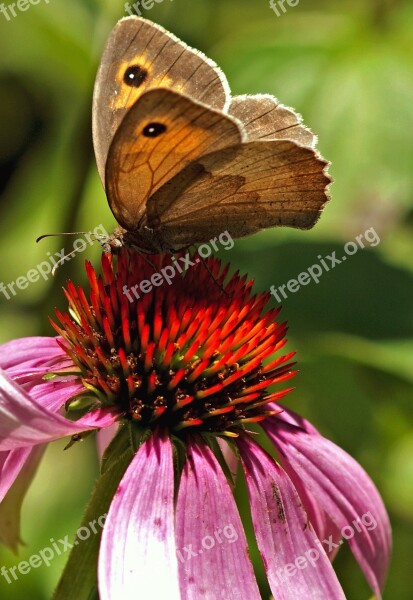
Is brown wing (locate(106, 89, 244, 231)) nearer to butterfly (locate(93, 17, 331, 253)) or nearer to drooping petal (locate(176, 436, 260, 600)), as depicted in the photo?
butterfly (locate(93, 17, 331, 253))

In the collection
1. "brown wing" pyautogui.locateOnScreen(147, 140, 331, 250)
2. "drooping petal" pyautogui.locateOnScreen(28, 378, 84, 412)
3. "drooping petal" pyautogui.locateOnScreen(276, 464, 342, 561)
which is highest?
"brown wing" pyautogui.locateOnScreen(147, 140, 331, 250)

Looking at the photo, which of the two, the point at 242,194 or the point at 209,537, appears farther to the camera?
the point at 242,194

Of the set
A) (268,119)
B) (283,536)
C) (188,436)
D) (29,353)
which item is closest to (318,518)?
(283,536)

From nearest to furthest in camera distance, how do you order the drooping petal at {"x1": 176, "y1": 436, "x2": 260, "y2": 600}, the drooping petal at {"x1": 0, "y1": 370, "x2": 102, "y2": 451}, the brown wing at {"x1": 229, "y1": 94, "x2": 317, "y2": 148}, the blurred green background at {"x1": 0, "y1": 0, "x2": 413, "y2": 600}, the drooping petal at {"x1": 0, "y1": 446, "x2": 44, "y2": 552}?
the drooping petal at {"x1": 0, "y1": 370, "x2": 102, "y2": 451} → the drooping petal at {"x1": 176, "y1": 436, "x2": 260, "y2": 600} → the brown wing at {"x1": 229, "y1": 94, "x2": 317, "y2": 148} → the drooping petal at {"x1": 0, "y1": 446, "x2": 44, "y2": 552} → the blurred green background at {"x1": 0, "y1": 0, "x2": 413, "y2": 600}

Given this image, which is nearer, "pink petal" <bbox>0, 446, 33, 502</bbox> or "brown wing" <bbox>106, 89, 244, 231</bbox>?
"brown wing" <bbox>106, 89, 244, 231</bbox>

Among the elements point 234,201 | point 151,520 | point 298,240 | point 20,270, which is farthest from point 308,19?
point 151,520

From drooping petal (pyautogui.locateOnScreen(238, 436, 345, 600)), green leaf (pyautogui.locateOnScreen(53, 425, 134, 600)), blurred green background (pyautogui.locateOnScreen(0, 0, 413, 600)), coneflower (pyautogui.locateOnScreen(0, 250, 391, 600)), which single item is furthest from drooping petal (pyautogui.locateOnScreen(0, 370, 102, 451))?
blurred green background (pyautogui.locateOnScreen(0, 0, 413, 600))

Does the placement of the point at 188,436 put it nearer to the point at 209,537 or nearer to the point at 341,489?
the point at 209,537

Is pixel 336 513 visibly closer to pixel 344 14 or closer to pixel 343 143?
pixel 343 143
